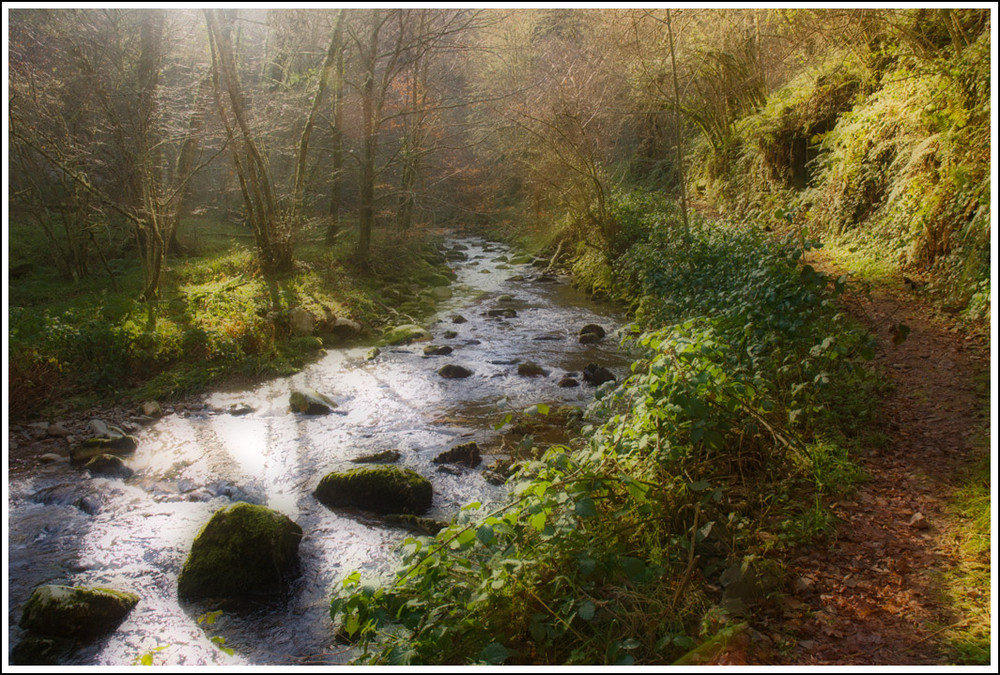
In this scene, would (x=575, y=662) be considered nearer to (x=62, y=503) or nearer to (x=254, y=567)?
(x=254, y=567)

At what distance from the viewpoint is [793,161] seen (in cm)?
1168

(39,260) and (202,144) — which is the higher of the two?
(202,144)

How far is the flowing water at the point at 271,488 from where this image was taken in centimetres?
413

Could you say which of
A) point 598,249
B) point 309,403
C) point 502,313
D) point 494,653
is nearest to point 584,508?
point 494,653

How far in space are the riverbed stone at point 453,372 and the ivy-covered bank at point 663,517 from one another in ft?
15.3

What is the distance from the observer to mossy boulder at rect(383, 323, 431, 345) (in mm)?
11391

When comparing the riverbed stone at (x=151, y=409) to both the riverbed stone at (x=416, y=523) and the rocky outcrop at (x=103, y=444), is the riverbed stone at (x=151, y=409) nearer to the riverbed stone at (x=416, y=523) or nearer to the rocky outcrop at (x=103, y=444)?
the rocky outcrop at (x=103, y=444)

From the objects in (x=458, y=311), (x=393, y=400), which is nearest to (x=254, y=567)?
(x=393, y=400)

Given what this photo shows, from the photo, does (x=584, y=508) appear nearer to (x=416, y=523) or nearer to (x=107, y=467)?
(x=416, y=523)

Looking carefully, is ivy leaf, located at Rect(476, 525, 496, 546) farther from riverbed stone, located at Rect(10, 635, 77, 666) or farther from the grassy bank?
the grassy bank

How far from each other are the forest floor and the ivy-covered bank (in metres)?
Answer: 0.18

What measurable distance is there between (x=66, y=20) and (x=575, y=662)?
14.8 metres

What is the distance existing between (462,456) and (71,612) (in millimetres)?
3655

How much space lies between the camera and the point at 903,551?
11.2ft
